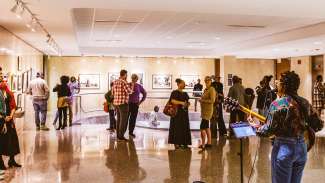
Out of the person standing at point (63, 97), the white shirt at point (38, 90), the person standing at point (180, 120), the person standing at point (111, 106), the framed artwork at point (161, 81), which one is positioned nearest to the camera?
the person standing at point (180, 120)

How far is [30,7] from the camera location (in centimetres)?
776

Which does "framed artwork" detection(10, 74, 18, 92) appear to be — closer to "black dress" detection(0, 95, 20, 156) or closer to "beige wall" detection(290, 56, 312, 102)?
"black dress" detection(0, 95, 20, 156)

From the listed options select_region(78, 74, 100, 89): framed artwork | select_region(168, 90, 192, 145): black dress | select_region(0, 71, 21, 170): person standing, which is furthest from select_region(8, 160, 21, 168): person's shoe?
select_region(78, 74, 100, 89): framed artwork

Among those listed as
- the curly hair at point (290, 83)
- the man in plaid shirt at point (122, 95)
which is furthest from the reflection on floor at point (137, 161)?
the curly hair at point (290, 83)

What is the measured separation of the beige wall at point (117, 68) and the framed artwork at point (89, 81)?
18cm

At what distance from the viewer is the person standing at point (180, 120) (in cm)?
825

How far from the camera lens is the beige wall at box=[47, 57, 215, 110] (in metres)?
20.9

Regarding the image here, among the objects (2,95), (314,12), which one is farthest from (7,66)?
(314,12)

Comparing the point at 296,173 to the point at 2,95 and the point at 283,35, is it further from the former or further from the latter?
the point at 283,35

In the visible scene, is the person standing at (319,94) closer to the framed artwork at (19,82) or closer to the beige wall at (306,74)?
the beige wall at (306,74)

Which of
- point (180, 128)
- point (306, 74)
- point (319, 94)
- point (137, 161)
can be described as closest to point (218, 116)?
point (180, 128)

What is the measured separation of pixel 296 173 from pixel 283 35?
36.3 feet

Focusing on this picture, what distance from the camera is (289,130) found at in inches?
140

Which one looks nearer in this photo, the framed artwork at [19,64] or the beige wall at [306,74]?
the framed artwork at [19,64]
